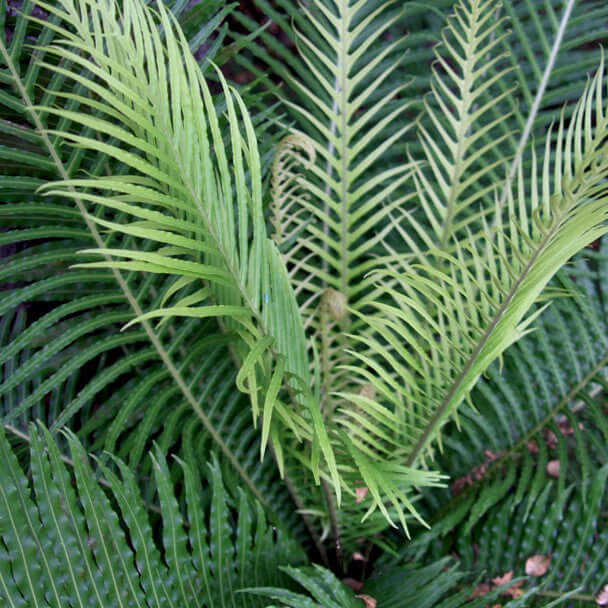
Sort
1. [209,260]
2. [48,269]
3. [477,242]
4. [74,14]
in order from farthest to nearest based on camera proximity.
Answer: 1. [477,242]
2. [48,269]
3. [209,260]
4. [74,14]

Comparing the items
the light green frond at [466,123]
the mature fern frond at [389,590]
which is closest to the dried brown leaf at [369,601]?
the mature fern frond at [389,590]

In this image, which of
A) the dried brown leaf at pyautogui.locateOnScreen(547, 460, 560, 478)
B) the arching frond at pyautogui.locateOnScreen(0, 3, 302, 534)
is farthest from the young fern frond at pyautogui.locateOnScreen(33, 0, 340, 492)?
the dried brown leaf at pyautogui.locateOnScreen(547, 460, 560, 478)

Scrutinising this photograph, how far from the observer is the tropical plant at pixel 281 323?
0.73 metres

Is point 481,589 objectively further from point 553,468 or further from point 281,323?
point 281,323

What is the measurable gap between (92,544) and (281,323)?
0.38 meters

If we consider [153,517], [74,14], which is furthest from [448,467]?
[74,14]

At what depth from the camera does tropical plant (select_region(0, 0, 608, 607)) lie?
2.40 feet

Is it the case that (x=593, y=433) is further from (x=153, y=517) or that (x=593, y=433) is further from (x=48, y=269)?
(x=48, y=269)

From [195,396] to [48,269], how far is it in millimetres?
338

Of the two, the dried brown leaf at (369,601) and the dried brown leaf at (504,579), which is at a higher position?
the dried brown leaf at (504,579)

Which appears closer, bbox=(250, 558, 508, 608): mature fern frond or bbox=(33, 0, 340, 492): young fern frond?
bbox=(33, 0, 340, 492): young fern frond

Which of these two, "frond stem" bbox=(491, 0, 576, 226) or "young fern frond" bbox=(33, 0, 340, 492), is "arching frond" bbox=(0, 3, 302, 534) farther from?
"frond stem" bbox=(491, 0, 576, 226)

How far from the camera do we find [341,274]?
1.16m

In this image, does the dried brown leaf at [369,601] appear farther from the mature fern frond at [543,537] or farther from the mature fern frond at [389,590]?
the mature fern frond at [543,537]
